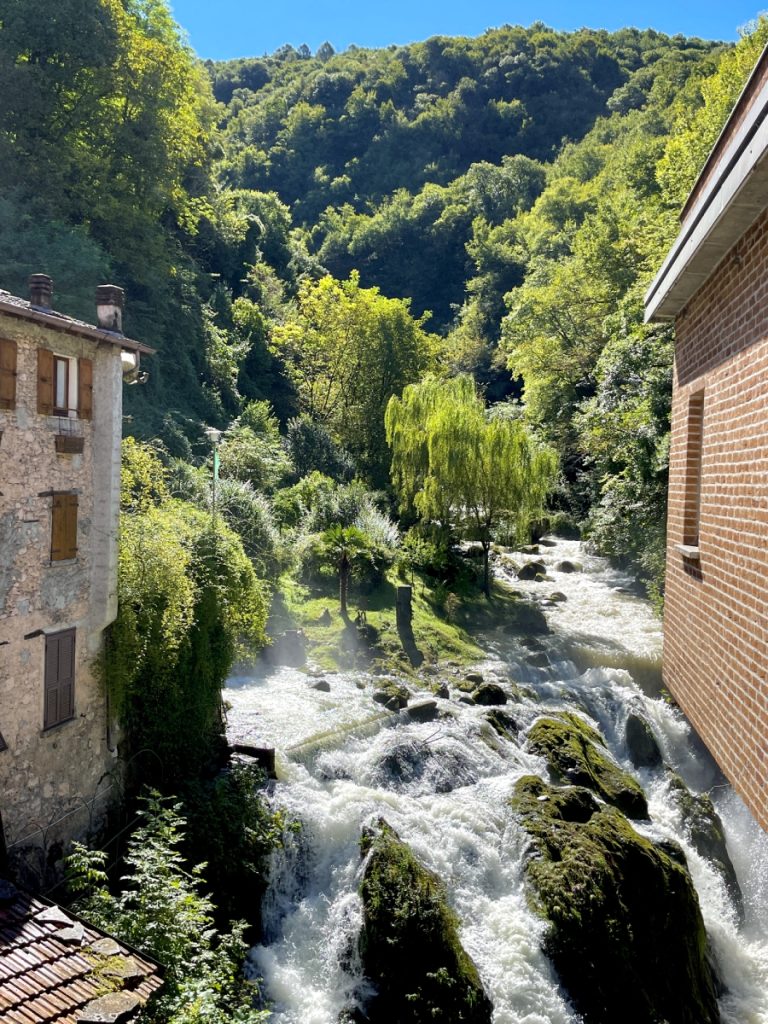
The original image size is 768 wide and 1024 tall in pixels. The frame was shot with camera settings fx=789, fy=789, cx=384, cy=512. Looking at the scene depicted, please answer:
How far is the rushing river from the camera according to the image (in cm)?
981

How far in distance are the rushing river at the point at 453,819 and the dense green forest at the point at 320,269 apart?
15.8 ft

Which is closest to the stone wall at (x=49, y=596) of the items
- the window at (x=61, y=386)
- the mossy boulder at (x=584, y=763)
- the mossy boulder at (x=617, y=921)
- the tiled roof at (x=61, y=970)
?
the window at (x=61, y=386)

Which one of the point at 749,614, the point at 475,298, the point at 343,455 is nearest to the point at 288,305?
the point at 343,455

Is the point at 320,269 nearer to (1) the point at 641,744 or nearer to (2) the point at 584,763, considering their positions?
(1) the point at 641,744

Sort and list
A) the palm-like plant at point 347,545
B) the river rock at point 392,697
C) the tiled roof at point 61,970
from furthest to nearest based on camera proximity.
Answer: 1. the palm-like plant at point 347,545
2. the river rock at point 392,697
3. the tiled roof at point 61,970

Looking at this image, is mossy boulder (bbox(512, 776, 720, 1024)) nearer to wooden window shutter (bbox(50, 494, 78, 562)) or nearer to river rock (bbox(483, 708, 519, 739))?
river rock (bbox(483, 708, 519, 739))

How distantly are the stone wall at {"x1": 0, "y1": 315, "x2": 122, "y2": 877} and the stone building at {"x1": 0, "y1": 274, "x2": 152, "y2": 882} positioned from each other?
0.01 m

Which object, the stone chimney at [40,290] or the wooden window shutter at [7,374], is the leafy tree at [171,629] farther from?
the stone chimney at [40,290]

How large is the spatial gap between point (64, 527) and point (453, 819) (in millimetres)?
6968

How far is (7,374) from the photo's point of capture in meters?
8.90

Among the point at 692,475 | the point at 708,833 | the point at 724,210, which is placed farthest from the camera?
the point at 708,833

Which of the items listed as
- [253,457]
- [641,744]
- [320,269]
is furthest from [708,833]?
[320,269]

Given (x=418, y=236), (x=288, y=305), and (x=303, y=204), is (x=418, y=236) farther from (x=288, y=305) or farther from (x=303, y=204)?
(x=288, y=305)

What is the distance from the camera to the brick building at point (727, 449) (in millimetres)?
4848
